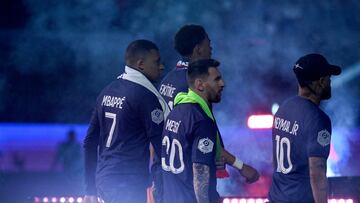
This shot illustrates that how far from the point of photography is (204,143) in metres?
7.58

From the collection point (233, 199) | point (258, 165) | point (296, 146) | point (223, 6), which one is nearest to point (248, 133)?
point (258, 165)

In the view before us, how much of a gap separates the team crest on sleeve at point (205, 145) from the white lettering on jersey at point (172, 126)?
254 millimetres

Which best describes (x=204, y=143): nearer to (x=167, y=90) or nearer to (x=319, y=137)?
(x=319, y=137)

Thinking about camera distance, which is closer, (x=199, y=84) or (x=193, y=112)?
(x=193, y=112)

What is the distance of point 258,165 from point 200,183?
20.8ft

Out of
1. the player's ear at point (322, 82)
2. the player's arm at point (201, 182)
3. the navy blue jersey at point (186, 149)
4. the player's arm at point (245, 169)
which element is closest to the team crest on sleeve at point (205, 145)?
the navy blue jersey at point (186, 149)

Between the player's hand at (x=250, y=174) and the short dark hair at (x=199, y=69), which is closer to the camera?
the short dark hair at (x=199, y=69)

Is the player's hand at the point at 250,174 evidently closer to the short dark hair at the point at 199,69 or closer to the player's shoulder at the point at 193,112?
the player's shoulder at the point at 193,112

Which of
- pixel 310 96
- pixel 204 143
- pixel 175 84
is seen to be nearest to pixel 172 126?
pixel 204 143

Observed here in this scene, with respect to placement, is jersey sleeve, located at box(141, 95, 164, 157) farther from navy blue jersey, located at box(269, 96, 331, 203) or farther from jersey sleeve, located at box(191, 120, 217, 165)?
navy blue jersey, located at box(269, 96, 331, 203)

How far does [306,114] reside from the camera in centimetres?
772

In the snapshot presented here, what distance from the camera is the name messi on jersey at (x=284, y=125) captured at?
781 centimetres

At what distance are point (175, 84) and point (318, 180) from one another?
199cm

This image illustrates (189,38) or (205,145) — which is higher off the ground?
(189,38)
